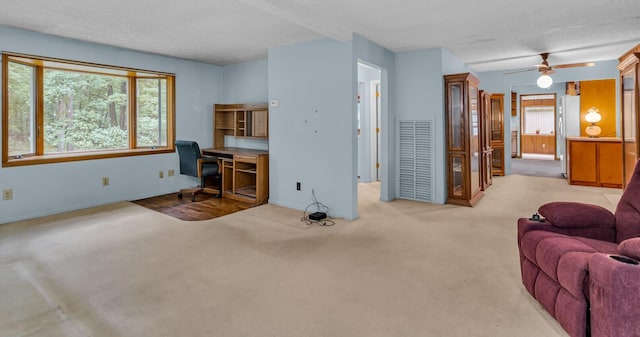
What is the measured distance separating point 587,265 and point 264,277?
6.64 ft

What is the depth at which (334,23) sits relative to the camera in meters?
3.74

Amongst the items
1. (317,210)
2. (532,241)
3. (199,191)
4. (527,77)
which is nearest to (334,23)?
(317,210)

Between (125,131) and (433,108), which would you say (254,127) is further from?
(433,108)

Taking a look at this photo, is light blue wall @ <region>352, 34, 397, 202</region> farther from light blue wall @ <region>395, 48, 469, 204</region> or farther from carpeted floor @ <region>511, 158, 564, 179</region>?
carpeted floor @ <region>511, 158, 564, 179</region>

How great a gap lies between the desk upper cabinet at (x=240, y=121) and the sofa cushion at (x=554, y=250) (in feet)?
14.1

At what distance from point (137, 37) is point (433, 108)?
417cm

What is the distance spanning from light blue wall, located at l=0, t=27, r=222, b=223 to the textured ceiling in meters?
0.24

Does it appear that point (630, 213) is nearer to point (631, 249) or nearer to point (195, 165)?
point (631, 249)

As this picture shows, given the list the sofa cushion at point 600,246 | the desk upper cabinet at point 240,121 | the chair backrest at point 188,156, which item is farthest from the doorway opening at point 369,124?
the sofa cushion at point 600,246

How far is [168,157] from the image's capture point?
5.92 metres

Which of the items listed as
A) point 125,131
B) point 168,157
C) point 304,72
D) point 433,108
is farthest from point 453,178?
point 125,131

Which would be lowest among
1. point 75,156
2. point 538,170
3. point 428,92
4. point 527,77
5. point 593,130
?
point 538,170

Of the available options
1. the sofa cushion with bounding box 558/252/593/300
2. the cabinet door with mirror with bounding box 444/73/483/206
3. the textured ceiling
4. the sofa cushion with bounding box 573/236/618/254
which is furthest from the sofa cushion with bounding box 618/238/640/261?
the cabinet door with mirror with bounding box 444/73/483/206

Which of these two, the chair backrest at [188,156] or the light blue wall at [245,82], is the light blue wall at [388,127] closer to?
the light blue wall at [245,82]
